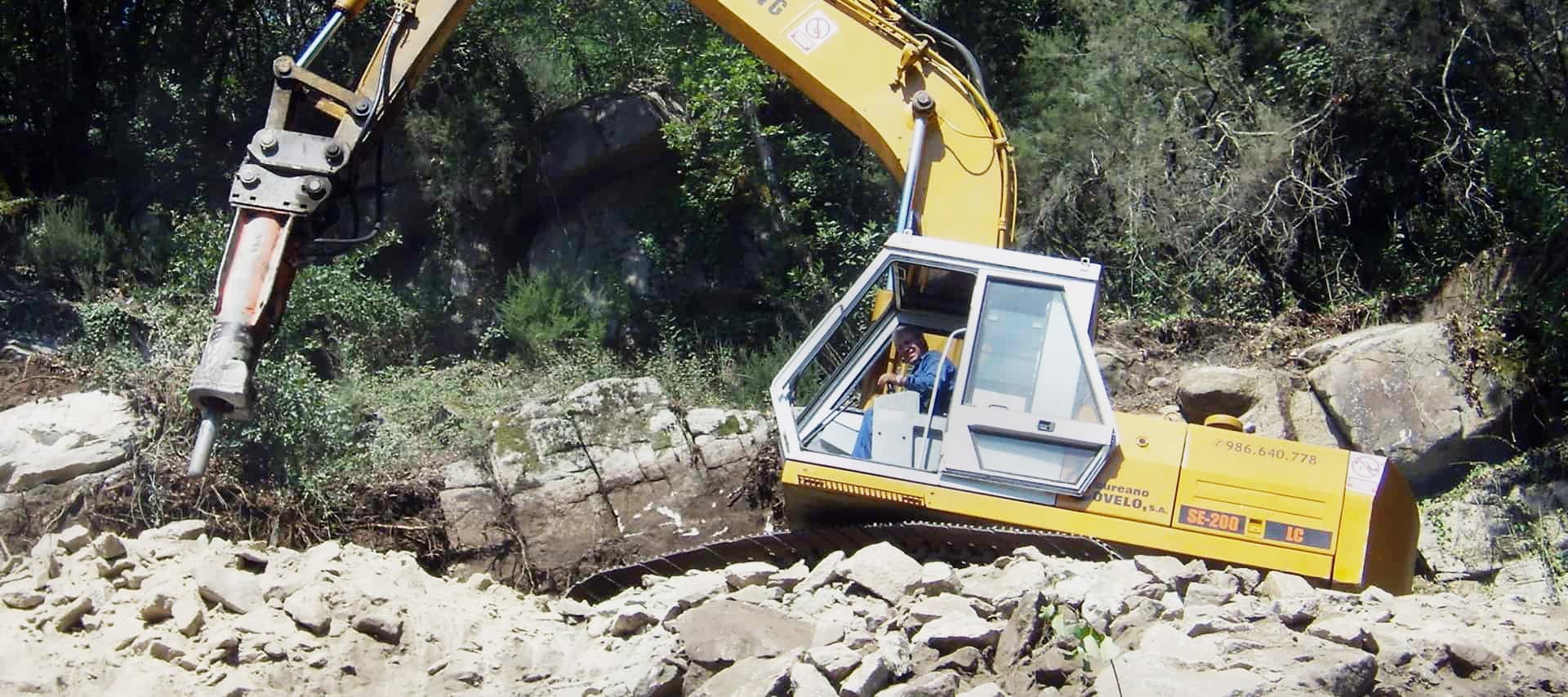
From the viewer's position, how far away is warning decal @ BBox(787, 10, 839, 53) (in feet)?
25.6

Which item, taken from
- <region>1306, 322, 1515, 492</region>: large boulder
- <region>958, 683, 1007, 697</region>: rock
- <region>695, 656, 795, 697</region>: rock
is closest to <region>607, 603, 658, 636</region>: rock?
<region>695, 656, 795, 697</region>: rock

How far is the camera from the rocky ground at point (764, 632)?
5094 mm

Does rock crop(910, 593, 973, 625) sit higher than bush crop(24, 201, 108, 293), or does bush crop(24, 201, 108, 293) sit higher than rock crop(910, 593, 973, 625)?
bush crop(24, 201, 108, 293)

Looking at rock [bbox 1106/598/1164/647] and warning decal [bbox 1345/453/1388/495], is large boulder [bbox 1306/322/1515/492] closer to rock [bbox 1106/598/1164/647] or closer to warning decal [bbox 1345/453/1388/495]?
warning decal [bbox 1345/453/1388/495]

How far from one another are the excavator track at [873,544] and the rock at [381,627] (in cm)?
144

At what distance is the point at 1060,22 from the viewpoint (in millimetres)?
12906

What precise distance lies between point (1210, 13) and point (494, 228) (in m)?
6.17

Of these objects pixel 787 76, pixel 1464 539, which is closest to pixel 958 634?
pixel 787 76

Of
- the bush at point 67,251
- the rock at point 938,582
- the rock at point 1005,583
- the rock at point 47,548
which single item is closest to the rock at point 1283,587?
the rock at point 1005,583

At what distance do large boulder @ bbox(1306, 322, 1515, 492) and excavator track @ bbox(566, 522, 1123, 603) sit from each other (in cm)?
370

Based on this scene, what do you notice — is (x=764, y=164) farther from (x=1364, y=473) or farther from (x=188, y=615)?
(x=188, y=615)

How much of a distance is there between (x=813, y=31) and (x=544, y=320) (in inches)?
194

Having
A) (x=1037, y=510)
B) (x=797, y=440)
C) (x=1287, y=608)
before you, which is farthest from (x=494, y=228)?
(x=1287, y=608)

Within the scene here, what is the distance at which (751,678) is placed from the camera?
5246mm
